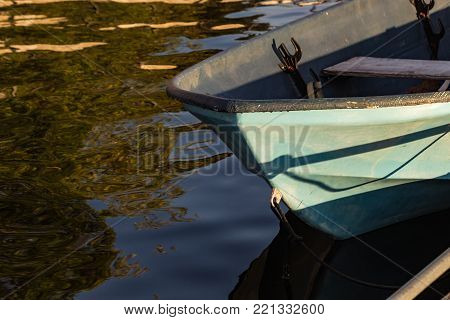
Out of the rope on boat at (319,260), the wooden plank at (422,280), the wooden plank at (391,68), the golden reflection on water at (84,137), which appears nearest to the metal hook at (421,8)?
the wooden plank at (391,68)

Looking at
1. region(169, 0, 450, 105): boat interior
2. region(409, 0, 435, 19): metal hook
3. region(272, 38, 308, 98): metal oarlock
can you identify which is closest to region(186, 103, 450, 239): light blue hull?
region(169, 0, 450, 105): boat interior

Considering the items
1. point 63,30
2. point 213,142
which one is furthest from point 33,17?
point 213,142

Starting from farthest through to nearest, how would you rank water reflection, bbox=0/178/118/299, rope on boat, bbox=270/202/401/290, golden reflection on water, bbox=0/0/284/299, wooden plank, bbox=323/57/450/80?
1. wooden plank, bbox=323/57/450/80
2. golden reflection on water, bbox=0/0/284/299
3. water reflection, bbox=0/178/118/299
4. rope on boat, bbox=270/202/401/290

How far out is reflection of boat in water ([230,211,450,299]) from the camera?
6414mm

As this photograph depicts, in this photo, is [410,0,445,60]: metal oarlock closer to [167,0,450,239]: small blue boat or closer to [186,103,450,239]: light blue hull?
[167,0,450,239]: small blue boat

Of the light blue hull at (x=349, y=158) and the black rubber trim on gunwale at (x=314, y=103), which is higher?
→ the black rubber trim on gunwale at (x=314, y=103)

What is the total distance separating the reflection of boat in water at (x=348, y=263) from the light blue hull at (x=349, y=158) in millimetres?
137

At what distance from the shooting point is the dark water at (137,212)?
6555 millimetres

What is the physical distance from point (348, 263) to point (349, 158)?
933 mm

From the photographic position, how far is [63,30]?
47.9ft

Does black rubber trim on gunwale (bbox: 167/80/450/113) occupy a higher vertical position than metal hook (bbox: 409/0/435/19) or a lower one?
lower

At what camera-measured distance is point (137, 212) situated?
25.3 ft

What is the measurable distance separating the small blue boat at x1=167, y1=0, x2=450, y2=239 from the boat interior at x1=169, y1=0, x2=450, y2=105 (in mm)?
12

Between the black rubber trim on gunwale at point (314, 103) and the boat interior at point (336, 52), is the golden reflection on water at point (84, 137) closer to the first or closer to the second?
the boat interior at point (336, 52)
